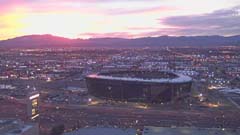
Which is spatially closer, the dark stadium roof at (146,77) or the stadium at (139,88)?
the stadium at (139,88)

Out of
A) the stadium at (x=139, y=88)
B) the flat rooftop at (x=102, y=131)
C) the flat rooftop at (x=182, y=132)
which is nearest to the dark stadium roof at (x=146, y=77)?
the stadium at (x=139, y=88)

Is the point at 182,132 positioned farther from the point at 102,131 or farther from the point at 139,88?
the point at 139,88

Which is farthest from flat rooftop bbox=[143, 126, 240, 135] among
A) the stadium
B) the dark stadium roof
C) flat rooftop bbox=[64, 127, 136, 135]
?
the dark stadium roof

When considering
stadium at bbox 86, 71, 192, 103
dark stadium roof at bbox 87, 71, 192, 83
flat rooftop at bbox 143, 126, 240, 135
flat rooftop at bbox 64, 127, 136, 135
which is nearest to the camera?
flat rooftop at bbox 64, 127, 136, 135

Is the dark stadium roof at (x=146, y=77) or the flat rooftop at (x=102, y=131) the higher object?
the dark stadium roof at (x=146, y=77)

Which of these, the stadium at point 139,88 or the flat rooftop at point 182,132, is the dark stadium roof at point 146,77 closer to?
the stadium at point 139,88

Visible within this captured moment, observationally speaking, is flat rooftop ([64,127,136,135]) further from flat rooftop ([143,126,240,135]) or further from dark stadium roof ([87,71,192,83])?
dark stadium roof ([87,71,192,83])

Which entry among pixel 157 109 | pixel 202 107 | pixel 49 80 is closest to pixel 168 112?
pixel 157 109

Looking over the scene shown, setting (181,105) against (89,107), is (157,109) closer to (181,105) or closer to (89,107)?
(181,105)
